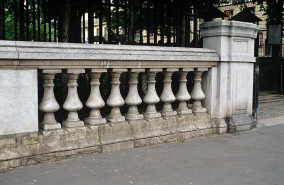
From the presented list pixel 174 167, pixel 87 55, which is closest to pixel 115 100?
pixel 87 55

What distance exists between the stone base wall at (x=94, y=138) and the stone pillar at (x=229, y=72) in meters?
0.37

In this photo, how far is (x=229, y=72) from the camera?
20.5ft

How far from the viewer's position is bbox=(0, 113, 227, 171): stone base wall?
13.6 feet

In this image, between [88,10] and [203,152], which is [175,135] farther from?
[88,10]

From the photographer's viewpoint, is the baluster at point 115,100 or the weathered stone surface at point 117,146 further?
the baluster at point 115,100

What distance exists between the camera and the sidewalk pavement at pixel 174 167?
3840 mm

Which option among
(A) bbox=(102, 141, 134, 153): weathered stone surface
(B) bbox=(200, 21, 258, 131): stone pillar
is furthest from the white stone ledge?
(A) bbox=(102, 141, 134, 153): weathered stone surface

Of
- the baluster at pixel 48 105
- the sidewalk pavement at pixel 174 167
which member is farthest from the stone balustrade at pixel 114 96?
the sidewalk pavement at pixel 174 167

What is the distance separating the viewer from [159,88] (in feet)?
26.6

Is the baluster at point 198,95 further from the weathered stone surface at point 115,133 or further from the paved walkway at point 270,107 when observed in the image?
the paved walkway at point 270,107

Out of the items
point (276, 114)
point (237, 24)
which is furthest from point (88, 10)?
point (276, 114)

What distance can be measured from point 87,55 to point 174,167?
1.79m

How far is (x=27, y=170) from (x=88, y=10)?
13.1 feet

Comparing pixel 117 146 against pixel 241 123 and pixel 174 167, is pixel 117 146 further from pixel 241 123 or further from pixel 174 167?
pixel 241 123
